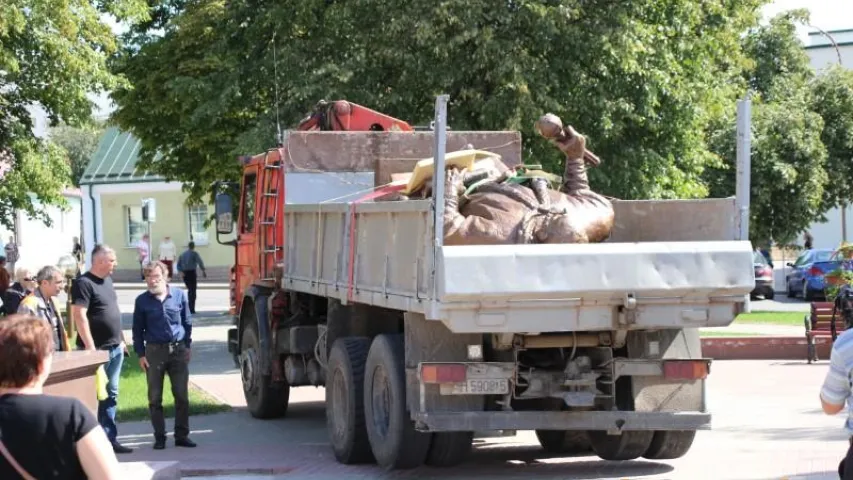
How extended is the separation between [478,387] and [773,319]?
1998cm

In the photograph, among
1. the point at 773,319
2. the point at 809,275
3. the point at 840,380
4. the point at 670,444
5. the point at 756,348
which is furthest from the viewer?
the point at 809,275

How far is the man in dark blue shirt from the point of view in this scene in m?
12.5

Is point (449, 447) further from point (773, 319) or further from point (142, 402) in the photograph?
point (773, 319)

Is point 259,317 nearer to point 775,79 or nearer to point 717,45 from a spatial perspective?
point 717,45

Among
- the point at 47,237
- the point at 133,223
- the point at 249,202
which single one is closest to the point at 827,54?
the point at 133,223

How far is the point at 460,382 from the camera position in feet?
32.6

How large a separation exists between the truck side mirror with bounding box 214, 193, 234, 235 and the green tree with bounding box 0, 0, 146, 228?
7889mm

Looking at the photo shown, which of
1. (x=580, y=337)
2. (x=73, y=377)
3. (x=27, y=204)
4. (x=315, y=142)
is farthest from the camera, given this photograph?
(x=27, y=204)

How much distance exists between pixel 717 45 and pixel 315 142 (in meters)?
10.9

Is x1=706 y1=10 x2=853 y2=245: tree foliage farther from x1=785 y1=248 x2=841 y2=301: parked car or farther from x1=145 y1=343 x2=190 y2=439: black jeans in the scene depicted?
x1=145 y1=343 x2=190 y2=439: black jeans

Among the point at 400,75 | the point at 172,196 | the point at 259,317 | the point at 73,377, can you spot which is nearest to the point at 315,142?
the point at 259,317

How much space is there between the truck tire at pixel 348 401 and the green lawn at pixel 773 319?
645 inches

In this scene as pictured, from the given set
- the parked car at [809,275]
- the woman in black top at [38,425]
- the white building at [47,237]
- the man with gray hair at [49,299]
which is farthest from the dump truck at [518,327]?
the white building at [47,237]

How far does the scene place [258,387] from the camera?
14.5 m
